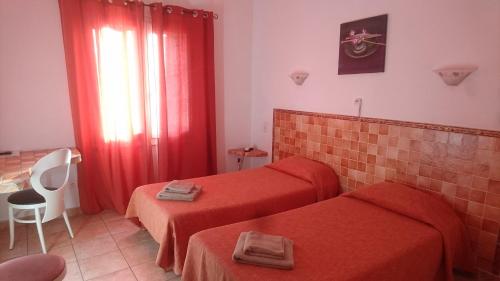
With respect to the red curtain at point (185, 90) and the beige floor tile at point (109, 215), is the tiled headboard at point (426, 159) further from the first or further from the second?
the beige floor tile at point (109, 215)

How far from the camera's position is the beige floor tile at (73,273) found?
7.42 feet

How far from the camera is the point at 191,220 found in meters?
2.20

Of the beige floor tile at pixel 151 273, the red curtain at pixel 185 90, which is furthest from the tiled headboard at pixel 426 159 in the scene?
the beige floor tile at pixel 151 273

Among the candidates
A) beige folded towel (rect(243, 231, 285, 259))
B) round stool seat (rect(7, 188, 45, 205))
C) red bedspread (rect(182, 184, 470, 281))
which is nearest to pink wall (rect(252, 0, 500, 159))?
red bedspread (rect(182, 184, 470, 281))

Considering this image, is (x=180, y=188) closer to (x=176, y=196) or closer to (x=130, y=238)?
(x=176, y=196)

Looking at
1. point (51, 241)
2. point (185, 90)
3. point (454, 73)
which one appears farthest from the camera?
point (185, 90)

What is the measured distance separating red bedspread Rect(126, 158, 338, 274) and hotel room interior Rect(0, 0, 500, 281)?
2 cm

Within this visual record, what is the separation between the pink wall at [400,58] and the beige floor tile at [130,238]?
2115mm

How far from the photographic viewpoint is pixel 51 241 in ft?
9.11

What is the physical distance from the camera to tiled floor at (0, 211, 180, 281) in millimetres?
2335

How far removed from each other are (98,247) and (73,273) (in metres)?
0.39

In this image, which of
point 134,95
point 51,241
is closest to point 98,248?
point 51,241

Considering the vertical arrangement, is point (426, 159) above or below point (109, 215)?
above

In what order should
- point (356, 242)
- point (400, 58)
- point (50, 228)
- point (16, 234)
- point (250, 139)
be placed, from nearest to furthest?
1. point (356, 242)
2. point (400, 58)
3. point (16, 234)
4. point (50, 228)
5. point (250, 139)
